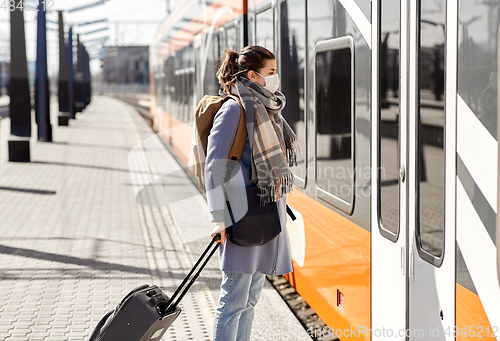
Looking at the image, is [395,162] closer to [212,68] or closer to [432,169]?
[432,169]

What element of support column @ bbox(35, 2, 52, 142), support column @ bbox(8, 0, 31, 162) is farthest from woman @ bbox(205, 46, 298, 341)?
support column @ bbox(35, 2, 52, 142)

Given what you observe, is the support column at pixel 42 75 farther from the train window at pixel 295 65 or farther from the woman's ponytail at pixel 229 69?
the woman's ponytail at pixel 229 69

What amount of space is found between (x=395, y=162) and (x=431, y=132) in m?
0.38

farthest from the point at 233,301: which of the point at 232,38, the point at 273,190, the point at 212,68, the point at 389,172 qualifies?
the point at 212,68

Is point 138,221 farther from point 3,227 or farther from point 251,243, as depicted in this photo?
point 251,243

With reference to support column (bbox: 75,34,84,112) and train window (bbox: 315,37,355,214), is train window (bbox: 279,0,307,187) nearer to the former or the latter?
train window (bbox: 315,37,355,214)

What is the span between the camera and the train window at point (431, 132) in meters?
2.39

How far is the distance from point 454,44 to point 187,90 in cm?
946

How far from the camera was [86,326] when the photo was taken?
14.7 feet

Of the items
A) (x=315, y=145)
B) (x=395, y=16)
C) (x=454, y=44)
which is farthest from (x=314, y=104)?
(x=454, y=44)

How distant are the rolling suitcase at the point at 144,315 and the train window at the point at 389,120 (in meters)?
0.82

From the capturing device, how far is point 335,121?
12.0 ft

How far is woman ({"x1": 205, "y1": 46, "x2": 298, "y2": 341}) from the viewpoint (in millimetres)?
2986

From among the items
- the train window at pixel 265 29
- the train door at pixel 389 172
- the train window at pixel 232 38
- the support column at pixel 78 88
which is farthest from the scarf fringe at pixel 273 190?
the support column at pixel 78 88
